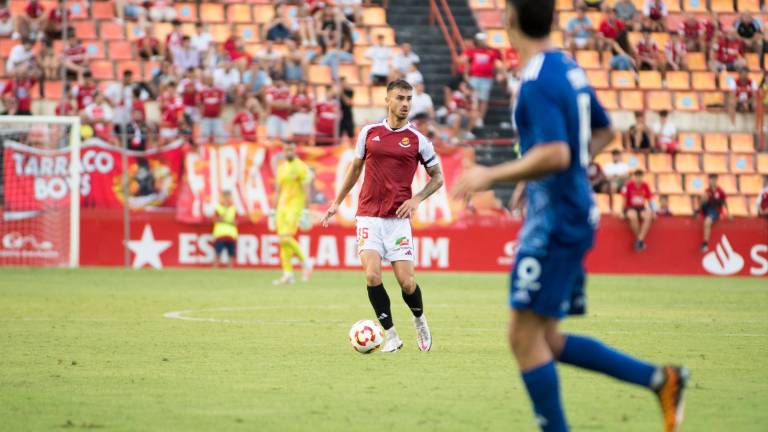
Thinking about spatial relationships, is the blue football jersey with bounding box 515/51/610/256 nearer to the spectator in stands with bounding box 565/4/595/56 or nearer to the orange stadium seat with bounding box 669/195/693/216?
the orange stadium seat with bounding box 669/195/693/216

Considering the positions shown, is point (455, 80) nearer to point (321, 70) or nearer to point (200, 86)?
point (321, 70)

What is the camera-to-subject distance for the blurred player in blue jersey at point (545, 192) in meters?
6.32

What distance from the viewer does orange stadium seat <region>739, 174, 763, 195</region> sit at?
30.0m

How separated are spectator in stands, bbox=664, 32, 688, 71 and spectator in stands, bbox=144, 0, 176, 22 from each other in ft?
40.4

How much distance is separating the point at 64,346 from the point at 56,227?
48.5 ft

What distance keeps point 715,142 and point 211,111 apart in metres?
11.9

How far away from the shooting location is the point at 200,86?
28.8 meters

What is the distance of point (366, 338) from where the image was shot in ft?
39.4

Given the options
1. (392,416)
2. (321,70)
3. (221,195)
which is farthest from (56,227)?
(392,416)

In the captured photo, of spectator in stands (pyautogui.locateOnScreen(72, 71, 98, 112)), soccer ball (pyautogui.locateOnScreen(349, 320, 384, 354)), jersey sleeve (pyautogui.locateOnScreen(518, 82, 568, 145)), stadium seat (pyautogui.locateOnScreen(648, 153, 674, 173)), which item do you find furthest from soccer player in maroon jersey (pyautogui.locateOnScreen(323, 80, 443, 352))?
stadium seat (pyautogui.locateOnScreen(648, 153, 674, 173))

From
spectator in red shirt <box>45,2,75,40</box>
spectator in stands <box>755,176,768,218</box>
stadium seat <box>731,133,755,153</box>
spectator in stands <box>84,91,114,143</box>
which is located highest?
spectator in red shirt <box>45,2,75,40</box>

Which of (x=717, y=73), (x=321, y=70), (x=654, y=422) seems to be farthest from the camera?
(x=717, y=73)

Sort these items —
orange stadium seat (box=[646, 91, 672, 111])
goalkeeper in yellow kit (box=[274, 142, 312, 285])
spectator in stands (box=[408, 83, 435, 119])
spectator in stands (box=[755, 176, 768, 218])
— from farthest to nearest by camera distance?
orange stadium seat (box=[646, 91, 672, 111]), spectator in stands (box=[408, 83, 435, 119]), spectator in stands (box=[755, 176, 768, 218]), goalkeeper in yellow kit (box=[274, 142, 312, 285])

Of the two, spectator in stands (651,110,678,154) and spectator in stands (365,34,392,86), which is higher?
spectator in stands (365,34,392,86)
